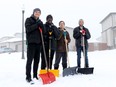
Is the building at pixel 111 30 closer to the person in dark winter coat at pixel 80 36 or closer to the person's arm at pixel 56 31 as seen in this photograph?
the person in dark winter coat at pixel 80 36

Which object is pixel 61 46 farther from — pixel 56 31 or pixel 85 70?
pixel 85 70

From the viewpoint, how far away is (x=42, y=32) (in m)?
6.36

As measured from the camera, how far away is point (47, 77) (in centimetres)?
604

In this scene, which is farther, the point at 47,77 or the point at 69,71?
the point at 69,71

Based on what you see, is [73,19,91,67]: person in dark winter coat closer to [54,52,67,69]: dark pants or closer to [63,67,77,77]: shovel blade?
[54,52,67,69]: dark pants

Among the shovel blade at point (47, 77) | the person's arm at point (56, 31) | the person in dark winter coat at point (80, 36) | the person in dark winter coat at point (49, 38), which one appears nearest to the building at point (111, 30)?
the person in dark winter coat at point (80, 36)

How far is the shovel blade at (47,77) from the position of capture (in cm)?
586

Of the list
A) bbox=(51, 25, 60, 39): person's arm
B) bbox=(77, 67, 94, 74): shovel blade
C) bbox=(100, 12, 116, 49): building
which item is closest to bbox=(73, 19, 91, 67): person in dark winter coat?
bbox=(77, 67, 94, 74): shovel blade

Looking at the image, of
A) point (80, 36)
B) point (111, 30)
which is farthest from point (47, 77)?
point (111, 30)

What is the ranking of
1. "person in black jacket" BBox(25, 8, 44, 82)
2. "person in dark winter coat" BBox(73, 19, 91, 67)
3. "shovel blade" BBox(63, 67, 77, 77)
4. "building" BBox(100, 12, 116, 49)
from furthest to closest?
"building" BBox(100, 12, 116, 49), "person in dark winter coat" BBox(73, 19, 91, 67), "shovel blade" BBox(63, 67, 77, 77), "person in black jacket" BBox(25, 8, 44, 82)

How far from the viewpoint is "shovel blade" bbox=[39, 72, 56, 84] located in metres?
5.86

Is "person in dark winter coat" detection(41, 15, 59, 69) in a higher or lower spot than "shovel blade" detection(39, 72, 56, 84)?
higher

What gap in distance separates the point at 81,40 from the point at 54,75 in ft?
5.25

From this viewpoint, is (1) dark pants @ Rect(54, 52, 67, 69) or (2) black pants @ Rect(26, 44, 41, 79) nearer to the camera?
(2) black pants @ Rect(26, 44, 41, 79)
